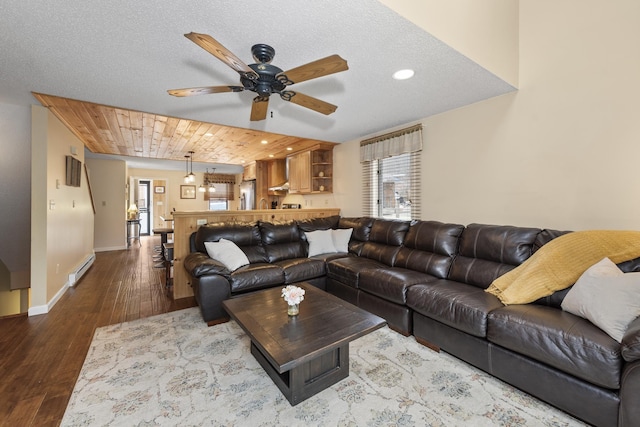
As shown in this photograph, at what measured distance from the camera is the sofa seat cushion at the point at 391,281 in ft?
8.40

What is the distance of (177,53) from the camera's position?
202 centimetres

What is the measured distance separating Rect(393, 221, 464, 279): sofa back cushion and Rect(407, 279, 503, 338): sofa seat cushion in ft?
0.99

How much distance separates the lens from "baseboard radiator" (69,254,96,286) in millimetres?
4129

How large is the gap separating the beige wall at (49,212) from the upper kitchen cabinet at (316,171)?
3750mm

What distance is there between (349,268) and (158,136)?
159 inches

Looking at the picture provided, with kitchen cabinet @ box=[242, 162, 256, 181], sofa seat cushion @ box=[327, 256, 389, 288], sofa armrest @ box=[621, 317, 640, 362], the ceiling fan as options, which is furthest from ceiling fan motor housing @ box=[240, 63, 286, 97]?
kitchen cabinet @ box=[242, 162, 256, 181]

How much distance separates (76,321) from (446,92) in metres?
4.69

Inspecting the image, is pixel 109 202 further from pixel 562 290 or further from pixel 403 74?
pixel 562 290

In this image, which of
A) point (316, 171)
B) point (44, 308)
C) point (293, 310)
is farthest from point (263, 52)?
point (44, 308)

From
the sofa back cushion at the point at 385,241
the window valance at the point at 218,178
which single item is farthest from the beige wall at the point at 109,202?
the sofa back cushion at the point at 385,241

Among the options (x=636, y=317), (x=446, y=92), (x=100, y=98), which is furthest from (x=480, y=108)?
(x=100, y=98)

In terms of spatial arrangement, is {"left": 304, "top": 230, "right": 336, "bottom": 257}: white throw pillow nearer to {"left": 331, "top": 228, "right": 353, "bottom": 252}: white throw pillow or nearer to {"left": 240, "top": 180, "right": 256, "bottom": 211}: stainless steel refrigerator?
{"left": 331, "top": 228, "right": 353, "bottom": 252}: white throw pillow

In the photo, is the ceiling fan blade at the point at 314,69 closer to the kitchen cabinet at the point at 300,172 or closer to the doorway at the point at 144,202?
the kitchen cabinet at the point at 300,172

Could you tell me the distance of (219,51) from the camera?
1.54 metres
